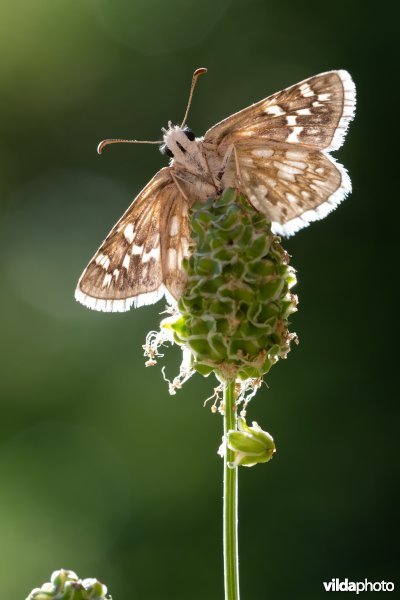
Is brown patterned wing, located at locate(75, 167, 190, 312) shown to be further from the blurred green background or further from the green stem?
the blurred green background

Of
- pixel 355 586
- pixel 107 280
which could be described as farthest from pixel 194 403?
pixel 107 280

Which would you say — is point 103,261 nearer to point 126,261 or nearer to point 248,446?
point 126,261

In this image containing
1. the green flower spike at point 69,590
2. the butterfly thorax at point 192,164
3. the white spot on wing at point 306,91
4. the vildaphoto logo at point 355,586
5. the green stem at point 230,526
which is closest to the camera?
→ the green stem at point 230,526

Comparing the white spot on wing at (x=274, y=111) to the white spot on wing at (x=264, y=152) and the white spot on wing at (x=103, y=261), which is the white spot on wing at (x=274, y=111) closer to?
the white spot on wing at (x=264, y=152)

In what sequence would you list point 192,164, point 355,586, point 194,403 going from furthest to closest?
point 194,403 → point 355,586 → point 192,164

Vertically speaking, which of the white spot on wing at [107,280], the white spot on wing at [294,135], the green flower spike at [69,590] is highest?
the white spot on wing at [294,135]

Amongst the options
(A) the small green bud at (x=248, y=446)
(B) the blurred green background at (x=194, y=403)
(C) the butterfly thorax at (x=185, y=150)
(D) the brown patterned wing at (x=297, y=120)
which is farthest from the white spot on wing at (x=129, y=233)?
(B) the blurred green background at (x=194, y=403)
